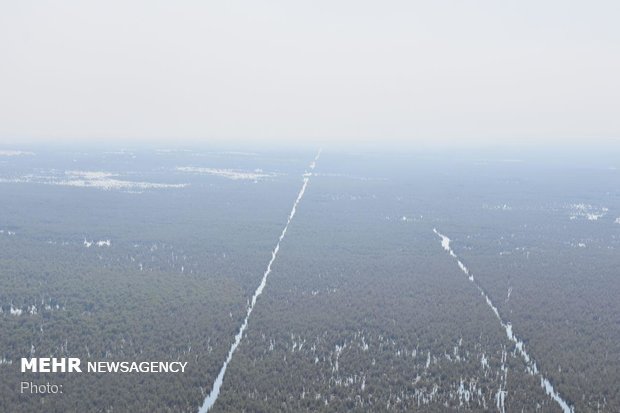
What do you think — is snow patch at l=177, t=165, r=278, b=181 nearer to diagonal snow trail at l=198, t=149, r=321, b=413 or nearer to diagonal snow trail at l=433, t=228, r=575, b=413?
diagonal snow trail at l=198, t=149, r=321, b=413

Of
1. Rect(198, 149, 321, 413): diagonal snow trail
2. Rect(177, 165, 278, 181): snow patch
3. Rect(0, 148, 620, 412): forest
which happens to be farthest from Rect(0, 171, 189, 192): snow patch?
Rect(198, 149, 321, 413): diagonal snow trail

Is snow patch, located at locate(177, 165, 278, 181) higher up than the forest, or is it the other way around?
snow patch, located at locate(177, 165, 278, 181)

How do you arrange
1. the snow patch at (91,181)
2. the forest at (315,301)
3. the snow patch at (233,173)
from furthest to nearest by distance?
the snow patch at (233,173) < the snow patch at (91,181) < the forest at (315,301)

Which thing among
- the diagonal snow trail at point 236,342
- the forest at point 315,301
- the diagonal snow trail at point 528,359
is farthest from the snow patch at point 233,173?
the diagonal snow trail at point 528,359

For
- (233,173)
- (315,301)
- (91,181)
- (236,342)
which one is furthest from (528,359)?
(233,173)

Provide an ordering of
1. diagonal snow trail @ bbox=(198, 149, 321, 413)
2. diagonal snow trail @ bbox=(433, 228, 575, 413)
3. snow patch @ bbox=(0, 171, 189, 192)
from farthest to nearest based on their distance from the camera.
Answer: snow patch @ bbox=(0, 171, 189, 192)
diagonal snow trail @ bbox=(433, 228, 575, 413)
diagonal snow trail @ bbox=(198, 149, 321, 413)

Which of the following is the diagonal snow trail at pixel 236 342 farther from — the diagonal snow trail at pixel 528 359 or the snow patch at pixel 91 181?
the snow patch at pixel 91 181

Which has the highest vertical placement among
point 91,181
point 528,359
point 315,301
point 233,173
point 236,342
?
point 233,173

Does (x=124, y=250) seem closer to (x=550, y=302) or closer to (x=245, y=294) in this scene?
(x=245, y=294)

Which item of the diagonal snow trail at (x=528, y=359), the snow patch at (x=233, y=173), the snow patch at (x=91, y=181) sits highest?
the snow patch at (x=233, y=173)

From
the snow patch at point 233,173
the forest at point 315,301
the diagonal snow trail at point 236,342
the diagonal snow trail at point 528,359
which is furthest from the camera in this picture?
the snow patch at point 233,173

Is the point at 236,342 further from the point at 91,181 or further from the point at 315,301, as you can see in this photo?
the point at 91,181
